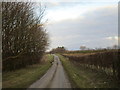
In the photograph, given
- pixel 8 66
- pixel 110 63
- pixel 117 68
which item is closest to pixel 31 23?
pixel 8 66

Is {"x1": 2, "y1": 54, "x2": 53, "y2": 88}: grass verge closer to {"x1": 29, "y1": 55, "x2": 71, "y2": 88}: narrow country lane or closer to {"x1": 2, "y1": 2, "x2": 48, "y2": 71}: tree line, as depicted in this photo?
{"x1": 29, "y1": 55, "x2": 71, "y2": 88}: narrow country lane

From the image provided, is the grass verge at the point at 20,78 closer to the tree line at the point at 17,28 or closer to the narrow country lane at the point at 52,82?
the narrow country lane at the point at 52,82

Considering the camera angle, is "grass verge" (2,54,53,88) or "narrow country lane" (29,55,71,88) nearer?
"narrow country lane" (29,55,71,88)

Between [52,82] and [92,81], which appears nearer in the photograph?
[52,82]

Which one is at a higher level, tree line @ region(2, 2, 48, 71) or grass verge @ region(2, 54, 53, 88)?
tree line @ region(2, 2, 48, 71)

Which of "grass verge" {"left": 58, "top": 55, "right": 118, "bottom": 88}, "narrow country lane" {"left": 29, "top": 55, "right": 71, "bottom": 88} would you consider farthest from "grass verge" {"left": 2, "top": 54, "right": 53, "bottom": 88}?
"grass verge" {"left": 58, "top": 55, "right": 118, "bottom": 88}

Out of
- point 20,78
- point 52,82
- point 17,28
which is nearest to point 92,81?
point 52,82

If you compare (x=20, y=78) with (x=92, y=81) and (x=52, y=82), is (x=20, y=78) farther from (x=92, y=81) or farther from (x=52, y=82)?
(x=92, y=81)

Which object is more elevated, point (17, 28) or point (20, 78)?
point (17, 28)

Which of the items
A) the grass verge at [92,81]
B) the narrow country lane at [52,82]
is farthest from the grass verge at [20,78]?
the grass verge at [92,81]

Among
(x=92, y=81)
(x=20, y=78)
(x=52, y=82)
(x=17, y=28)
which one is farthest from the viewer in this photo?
(x=17, y=28)

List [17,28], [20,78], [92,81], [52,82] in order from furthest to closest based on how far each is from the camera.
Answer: [17,28] → [20,78] → [92,81] → [52,82]

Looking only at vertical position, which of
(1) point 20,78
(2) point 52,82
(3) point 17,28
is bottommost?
(1) point 20,78

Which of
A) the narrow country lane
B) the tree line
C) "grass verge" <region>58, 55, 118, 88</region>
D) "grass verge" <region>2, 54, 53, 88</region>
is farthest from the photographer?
the tree line
